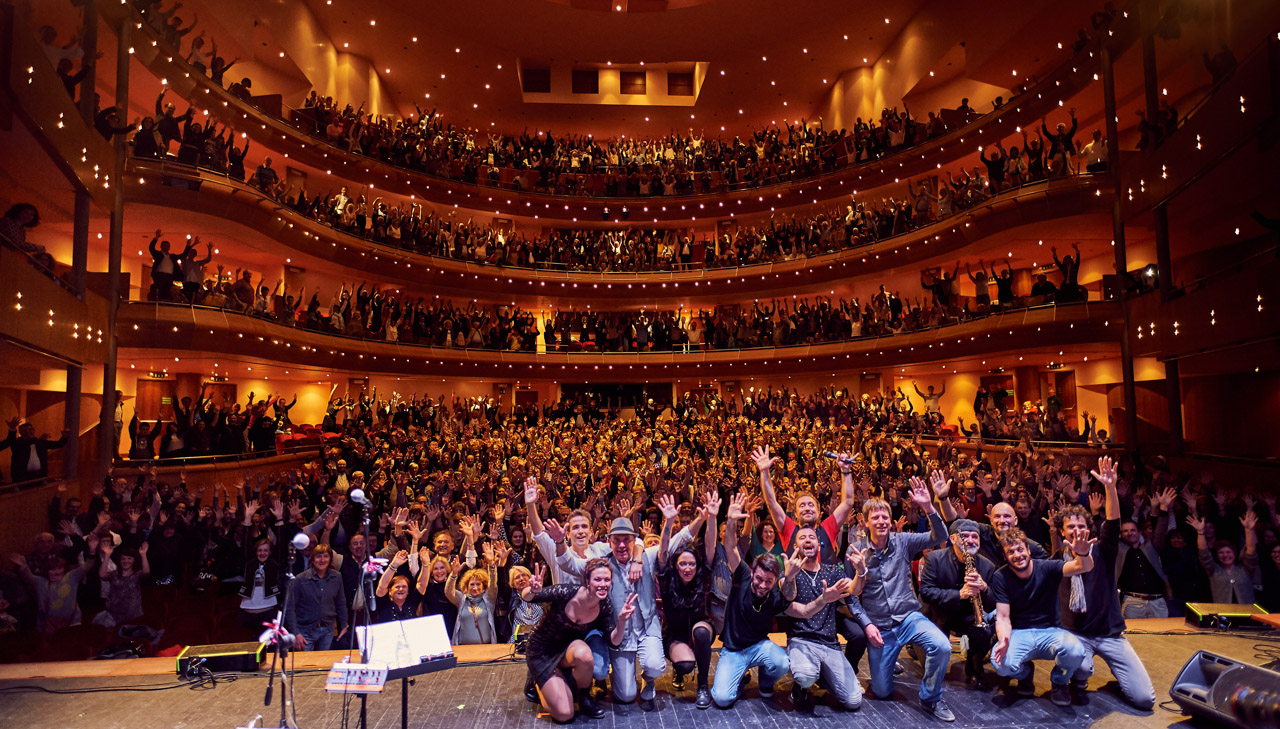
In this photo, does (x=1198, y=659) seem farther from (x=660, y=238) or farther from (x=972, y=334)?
(x=660, y=238)

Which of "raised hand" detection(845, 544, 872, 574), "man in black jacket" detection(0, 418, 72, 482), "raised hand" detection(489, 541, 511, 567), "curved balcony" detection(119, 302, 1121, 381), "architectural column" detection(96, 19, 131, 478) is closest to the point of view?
"raised hand" detection(845, 544, 872, 574)

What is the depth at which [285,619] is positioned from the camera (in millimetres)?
6133

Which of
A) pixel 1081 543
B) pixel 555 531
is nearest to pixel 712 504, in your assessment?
pixel 555 531

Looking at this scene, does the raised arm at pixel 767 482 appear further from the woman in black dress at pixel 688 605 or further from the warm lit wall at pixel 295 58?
the warm lit wall at pixel 295 58

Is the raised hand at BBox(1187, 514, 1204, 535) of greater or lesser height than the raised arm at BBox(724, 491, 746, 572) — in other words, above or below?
below

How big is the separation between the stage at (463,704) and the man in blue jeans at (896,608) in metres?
0.18

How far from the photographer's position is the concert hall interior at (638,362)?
511cm

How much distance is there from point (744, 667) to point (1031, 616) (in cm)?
210

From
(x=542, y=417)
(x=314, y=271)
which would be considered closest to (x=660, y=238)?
(x=542, y=417)

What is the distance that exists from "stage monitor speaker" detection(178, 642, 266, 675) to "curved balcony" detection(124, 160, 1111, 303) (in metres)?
11.2

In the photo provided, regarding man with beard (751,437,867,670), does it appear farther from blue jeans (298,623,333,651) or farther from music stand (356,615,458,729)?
blue jeans (298,623,333,651)

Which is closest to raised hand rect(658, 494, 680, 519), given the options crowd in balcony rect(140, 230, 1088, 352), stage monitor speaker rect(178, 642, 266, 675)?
stage monitor speaker rect(178, 642, 266, 675)

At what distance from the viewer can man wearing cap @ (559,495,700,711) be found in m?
5.05

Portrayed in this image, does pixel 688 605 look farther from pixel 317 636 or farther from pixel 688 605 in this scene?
pixel 317 636
